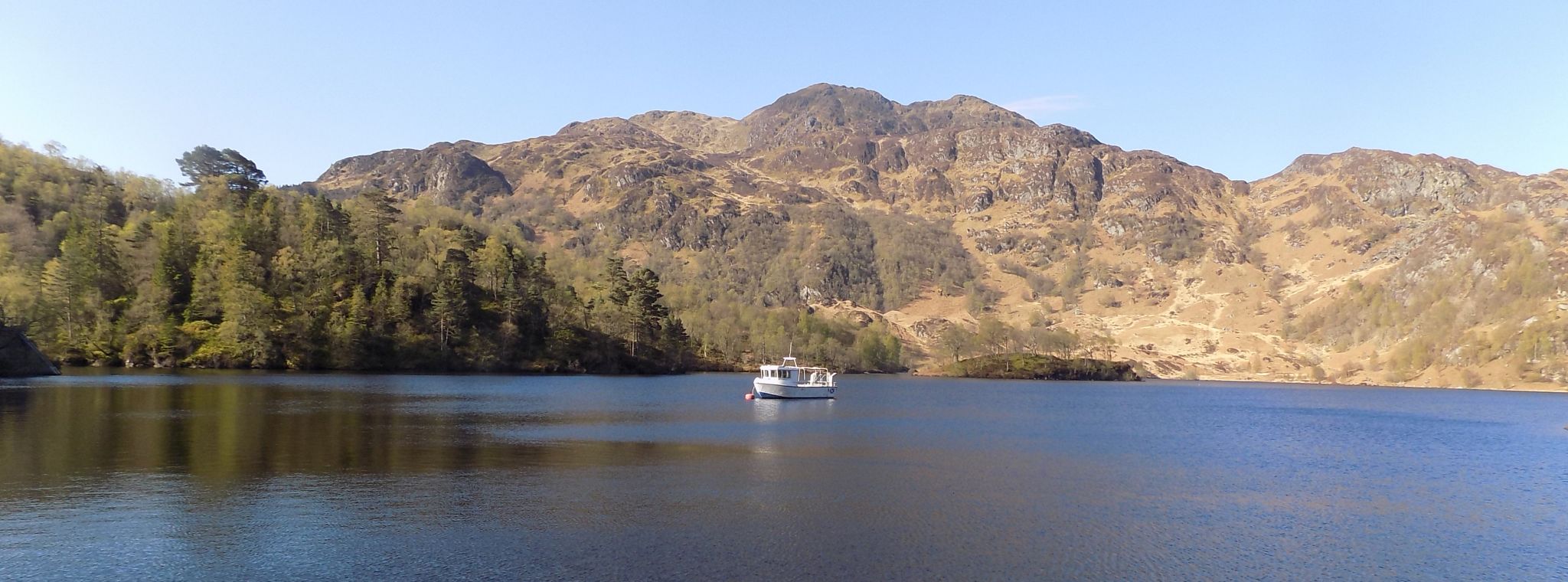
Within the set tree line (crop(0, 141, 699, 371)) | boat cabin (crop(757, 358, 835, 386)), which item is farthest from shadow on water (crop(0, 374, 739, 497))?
tree line (crop(0, 141, 699, 371))

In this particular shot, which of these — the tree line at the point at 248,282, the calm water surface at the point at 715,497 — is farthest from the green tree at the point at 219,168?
the calm water surface at the point at 715,497

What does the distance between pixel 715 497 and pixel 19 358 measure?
347 ft

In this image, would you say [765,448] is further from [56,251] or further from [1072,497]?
[56,251]

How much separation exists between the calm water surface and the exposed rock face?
19988 millimetres

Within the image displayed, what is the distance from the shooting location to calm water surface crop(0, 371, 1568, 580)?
2931cm

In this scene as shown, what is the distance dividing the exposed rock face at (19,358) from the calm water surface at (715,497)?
1999 cm

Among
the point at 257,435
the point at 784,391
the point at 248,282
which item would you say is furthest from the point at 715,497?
the point at 248,282

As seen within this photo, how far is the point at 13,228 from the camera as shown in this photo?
488 ft

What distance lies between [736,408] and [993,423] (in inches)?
1106

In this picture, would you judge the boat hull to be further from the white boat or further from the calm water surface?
the calm water surface

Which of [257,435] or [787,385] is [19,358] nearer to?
[257,435]

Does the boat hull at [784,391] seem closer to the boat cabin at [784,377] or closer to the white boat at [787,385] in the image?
the white boat at [787,385]

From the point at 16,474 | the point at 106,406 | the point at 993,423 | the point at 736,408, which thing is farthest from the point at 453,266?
the point at 16,474

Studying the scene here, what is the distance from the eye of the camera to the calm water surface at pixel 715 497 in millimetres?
29312
